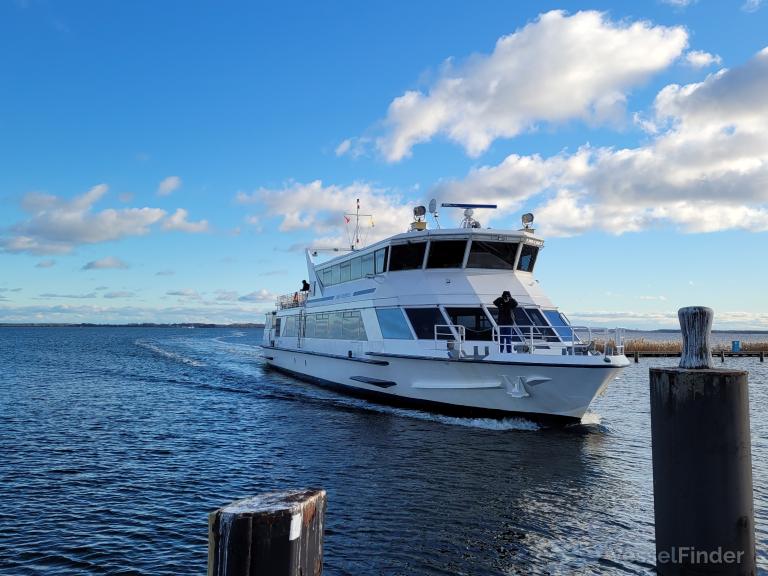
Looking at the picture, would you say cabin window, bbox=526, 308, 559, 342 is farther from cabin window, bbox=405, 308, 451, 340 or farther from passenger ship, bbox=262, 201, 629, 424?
cabin window, bbox=405, 308, 451, 340

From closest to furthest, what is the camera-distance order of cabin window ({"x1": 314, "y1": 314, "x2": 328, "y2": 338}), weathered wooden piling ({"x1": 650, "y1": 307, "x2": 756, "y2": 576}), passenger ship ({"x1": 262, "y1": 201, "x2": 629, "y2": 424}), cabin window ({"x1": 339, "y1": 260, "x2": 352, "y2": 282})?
1. weathered wooden piling ({"x1": 650, "y1": 307, "x2": 756, "y2": 576})
2. passenger ship ({"x1": 262, "y1": 201, "x2": 629, "y2": 424})
3. cabin window ({"x1": 339, "y1": 260, "x2": 352, "y2": 282})
4. cabin window ({"x1": 314, "y1": 314, "x2": 328, "y2": 338})

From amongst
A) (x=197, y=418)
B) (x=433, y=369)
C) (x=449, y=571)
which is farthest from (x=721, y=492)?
(x=197, y=418)

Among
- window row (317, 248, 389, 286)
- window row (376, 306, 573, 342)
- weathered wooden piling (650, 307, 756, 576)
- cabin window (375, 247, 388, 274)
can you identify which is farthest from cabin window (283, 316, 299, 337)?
weathered wooden piling (650, 307, 756, 576)

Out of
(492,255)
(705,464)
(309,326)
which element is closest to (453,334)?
(492,255)

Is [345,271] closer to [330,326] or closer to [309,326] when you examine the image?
[330,326]

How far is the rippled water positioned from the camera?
714 centimetres

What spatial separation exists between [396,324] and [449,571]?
1130 cm

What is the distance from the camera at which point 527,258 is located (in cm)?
1920

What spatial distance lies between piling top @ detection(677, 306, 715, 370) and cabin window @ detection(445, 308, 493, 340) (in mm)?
12542

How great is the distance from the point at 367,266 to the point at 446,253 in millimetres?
3549

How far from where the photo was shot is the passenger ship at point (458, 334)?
1434 centimetres

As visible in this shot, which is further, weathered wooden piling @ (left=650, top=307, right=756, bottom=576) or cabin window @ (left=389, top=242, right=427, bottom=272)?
cabin window @ (left=389, top=242, right=427, bottom=272)

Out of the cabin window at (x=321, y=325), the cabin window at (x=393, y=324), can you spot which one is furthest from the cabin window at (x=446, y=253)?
the cabin window at (x=321, y=325)

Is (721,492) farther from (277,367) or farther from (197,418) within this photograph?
(277,367)
